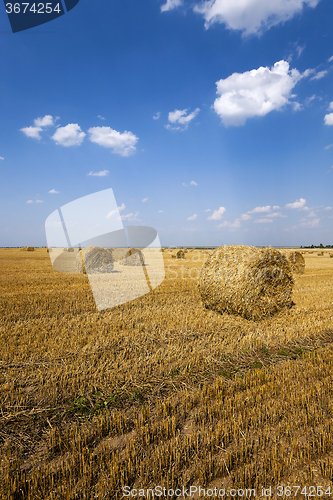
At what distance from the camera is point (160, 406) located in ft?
10.8

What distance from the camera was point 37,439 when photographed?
9.34 feet

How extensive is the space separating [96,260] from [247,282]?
1210 centimetres

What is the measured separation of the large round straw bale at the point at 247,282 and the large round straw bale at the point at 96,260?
1039cm

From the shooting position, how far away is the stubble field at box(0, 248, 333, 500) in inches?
90.2

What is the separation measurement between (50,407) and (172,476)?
1878 millimetres

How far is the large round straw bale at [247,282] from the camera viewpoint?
7.54 metres

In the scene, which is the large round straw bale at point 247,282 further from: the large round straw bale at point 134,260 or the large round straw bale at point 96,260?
the large round straw bale at point 134,260

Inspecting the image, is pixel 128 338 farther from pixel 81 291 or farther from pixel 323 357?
pixel 81 291
